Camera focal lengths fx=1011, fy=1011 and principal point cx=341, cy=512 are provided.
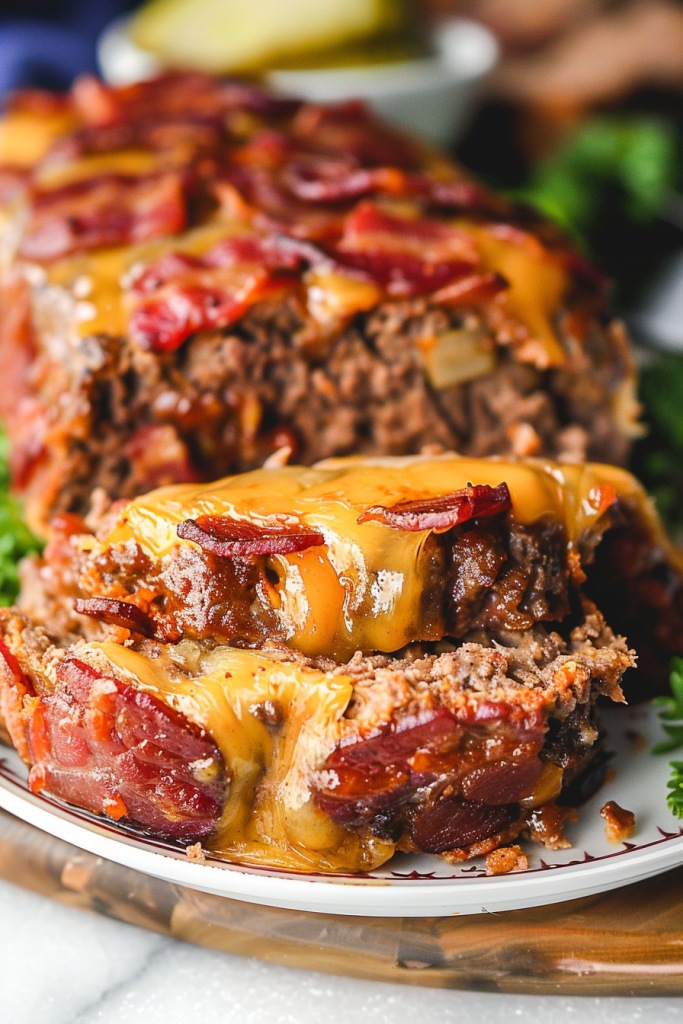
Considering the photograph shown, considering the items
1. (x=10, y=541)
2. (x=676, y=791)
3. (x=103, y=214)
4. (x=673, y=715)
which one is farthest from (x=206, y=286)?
(x=676, y=791)

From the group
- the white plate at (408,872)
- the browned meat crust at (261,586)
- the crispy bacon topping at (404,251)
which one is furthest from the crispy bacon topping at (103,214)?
the white plate at (408,872)

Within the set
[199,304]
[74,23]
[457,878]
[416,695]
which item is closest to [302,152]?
[199,304]

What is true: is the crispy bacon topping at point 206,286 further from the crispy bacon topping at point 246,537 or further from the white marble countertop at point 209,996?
the white marble countertop at point 209,996

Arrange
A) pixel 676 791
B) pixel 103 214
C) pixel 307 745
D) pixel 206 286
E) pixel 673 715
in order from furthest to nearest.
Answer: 1. pixel 103 214
2. pixel 206 286
3. pixel 673 715
4. pixel 676 791
5. pixel 307 745

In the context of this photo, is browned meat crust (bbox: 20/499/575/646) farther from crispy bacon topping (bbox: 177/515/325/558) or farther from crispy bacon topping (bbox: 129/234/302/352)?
crispy bacon topping (bbox: 129/234/302/352)

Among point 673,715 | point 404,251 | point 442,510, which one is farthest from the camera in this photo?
point 404,251

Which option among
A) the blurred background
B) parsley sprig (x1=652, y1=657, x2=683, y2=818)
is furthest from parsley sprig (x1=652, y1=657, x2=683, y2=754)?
the blurred background

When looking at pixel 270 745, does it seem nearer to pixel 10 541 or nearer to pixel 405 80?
pixel 10 541
